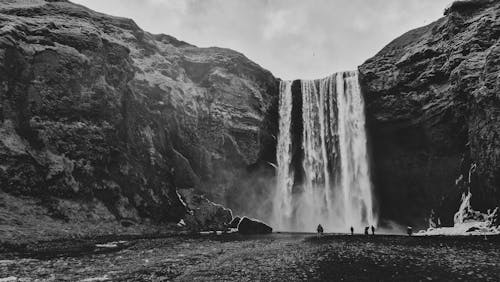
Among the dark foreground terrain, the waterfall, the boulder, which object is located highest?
the waterfall

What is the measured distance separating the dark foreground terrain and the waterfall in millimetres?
28961

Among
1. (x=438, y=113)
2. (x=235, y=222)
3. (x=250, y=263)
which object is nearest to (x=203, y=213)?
(x=235, y=222)

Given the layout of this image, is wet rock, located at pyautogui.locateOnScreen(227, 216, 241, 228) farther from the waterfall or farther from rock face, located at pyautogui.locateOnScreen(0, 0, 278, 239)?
the waterfall

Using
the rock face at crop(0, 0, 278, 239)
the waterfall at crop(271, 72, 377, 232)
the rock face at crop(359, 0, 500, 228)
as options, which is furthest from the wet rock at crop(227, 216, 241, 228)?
the rock face at crop(359, 0, 500, 228)

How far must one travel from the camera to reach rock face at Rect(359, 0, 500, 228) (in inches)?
1505

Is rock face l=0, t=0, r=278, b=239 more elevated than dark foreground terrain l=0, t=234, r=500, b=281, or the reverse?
rock face l=0, t=0, r=278, b=239

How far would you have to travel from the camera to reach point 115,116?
1751 inches

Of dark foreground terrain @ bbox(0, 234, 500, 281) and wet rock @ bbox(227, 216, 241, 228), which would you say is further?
wet rock @ bbox(227, 216, 241, 228)

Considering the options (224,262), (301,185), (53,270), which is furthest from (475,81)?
(53,270)

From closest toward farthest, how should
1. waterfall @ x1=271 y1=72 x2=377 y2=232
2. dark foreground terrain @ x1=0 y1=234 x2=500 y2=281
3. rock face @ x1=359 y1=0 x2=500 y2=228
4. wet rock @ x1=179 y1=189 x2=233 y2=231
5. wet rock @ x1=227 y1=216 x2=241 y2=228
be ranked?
dark foreground terrain @ x1=0 y1=234 x2=500 y2=281 < rock face @ x1=359 y1=0 x2=500 y2=228 < wet rock @ x1=179 y1=189 x2=233 y2=231 < wet rock @ x1=227 y1=216 x2=241 y2=228 < waterfall @ x1=271 y1=72 x2=377 y2=232

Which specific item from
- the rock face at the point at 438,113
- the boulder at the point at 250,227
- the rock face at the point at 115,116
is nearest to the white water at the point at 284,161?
the rock face at the point at 115,116

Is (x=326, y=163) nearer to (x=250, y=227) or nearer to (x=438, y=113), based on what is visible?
(x=438, y=113)

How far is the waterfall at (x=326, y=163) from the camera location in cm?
5506

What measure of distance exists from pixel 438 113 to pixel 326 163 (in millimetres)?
18567
